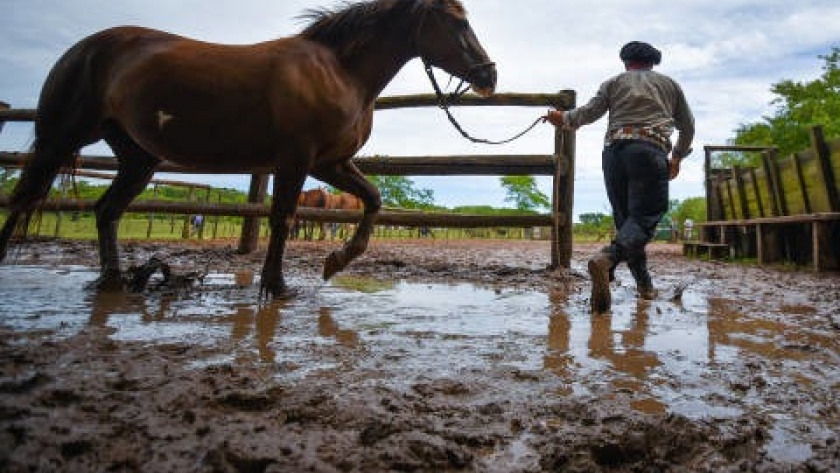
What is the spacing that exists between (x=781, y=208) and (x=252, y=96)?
8.12 metres

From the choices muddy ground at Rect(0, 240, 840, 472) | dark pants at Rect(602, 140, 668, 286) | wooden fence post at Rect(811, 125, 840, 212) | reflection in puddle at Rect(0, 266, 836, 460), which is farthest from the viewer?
wooden fence post at Rect(811, 125, 840, 212)

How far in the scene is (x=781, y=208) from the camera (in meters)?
7.82

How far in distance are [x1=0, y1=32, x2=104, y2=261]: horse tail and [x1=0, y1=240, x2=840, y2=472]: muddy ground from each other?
60.6 inches

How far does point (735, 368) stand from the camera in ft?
5.57

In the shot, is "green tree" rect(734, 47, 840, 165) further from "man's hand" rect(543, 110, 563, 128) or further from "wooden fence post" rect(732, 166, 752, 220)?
"man's hand" rect(543, 110, 563, 128)

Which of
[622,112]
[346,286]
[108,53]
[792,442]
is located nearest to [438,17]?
[622,112]

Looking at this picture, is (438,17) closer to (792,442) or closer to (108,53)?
(108,53)

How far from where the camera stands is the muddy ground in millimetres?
975

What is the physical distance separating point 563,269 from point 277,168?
3.03m

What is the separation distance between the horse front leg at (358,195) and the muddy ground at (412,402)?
4.09ft

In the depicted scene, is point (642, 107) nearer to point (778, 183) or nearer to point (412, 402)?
point (412, 402)

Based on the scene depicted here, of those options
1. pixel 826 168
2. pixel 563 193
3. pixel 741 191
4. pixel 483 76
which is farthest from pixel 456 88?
pixel 741 191

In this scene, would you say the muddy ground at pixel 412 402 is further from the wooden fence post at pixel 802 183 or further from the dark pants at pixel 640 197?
the wooden fence post at pixel 802 183

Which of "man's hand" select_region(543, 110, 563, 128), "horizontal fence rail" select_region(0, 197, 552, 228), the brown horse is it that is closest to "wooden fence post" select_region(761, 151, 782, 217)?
"horizontal fence rail" select_region(0, 197, 552, 228)
